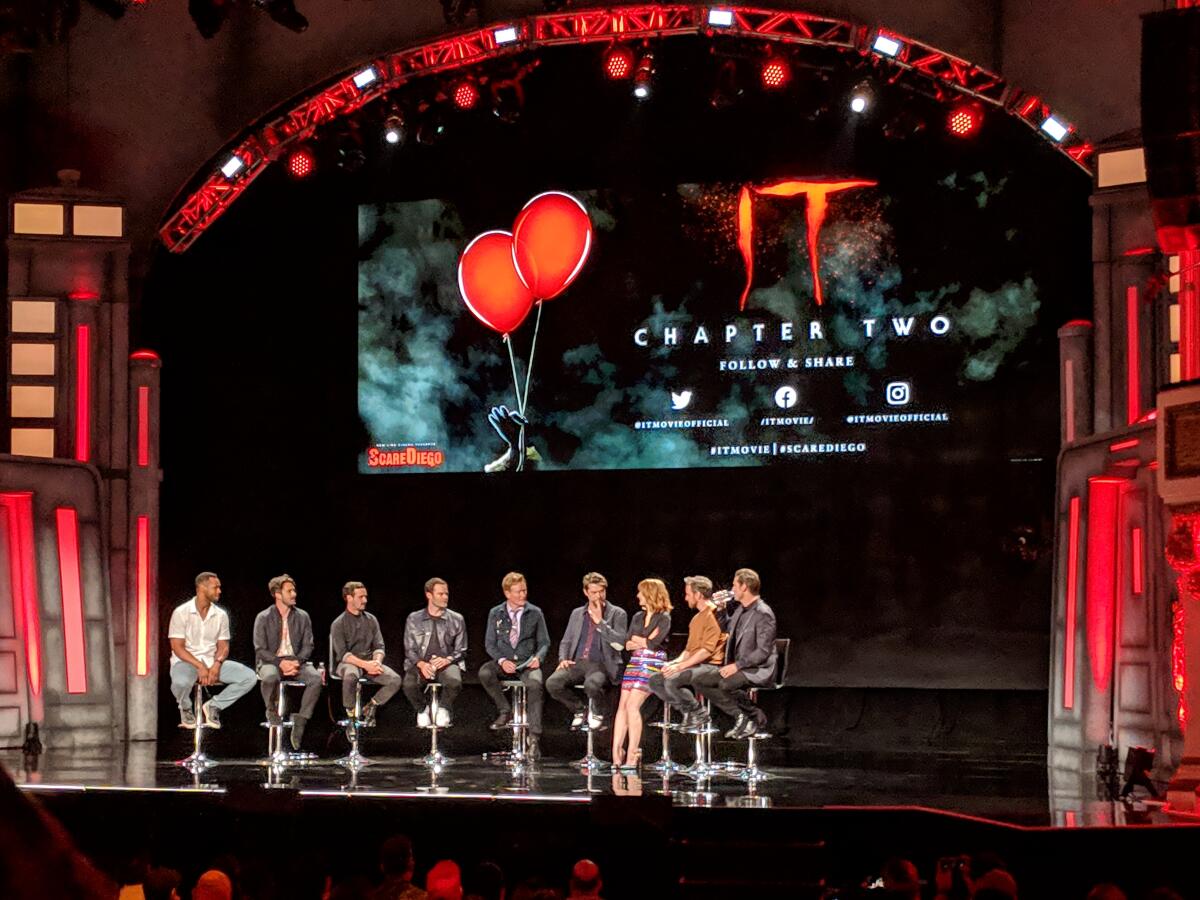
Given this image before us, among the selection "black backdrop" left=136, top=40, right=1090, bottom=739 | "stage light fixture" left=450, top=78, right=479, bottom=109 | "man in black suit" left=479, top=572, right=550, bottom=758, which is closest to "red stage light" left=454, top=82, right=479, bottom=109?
"stage light fixture" left=450, top=78, right=479, bottom=109

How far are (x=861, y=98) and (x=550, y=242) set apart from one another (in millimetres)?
2458

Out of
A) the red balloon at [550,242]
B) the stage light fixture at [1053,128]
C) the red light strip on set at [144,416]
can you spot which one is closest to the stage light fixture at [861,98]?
the stage light fixture at [1053,128]

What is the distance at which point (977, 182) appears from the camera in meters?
10.9

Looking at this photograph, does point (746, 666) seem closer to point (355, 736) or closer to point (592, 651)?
point (592, 651)

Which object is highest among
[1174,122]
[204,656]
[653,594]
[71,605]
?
[1174,122]

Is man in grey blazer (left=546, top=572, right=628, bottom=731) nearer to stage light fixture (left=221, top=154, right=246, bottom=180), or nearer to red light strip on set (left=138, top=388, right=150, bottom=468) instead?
red light strip on set (left=138, top=388, right=150, bottom=468)

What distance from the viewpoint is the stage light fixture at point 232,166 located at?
39.4ft

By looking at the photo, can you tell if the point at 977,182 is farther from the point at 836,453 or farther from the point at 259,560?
the point at 259,560

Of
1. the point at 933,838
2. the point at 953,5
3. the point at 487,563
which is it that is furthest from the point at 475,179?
the point at 933,838

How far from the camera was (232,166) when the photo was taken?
12008 mm

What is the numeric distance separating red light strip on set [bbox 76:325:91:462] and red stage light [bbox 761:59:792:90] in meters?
5.23

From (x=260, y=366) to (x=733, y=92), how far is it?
416 cm

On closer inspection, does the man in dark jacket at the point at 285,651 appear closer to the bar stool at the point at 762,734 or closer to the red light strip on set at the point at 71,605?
the red light strip on set at the point at 71,605

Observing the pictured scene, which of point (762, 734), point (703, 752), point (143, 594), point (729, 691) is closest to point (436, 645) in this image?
point (703, 752)
